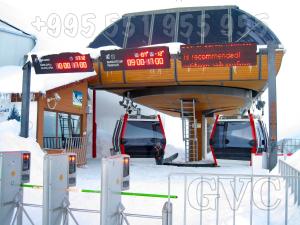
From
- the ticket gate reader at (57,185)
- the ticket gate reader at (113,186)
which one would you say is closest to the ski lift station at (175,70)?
the ticket gate reader at (57,185)

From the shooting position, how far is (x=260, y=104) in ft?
68.1

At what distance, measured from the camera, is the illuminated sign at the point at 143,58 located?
43.0 feet

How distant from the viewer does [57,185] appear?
6000 mm

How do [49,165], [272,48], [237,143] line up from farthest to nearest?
[237,143], [272,48], [49,165]

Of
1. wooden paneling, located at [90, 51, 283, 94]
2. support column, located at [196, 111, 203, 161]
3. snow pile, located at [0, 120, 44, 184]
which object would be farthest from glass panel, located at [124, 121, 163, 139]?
snow pile, located at [0, 120, 44, 184]

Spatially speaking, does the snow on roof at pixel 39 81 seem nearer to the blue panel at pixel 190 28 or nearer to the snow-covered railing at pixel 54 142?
the snow-covered railing at pixel 54 142

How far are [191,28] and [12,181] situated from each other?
643 inches

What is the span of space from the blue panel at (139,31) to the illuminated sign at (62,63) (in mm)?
7202

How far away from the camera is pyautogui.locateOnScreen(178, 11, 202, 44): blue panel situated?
20.9 m

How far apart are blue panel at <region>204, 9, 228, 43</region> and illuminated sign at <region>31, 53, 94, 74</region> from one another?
8314 millimetres

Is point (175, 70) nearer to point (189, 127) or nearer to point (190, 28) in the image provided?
point (189, 127)

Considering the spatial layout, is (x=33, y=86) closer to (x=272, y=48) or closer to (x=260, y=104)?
(x=272, y=48)

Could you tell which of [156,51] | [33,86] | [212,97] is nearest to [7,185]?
[156,51]

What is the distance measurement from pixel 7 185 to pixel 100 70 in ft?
39.8
